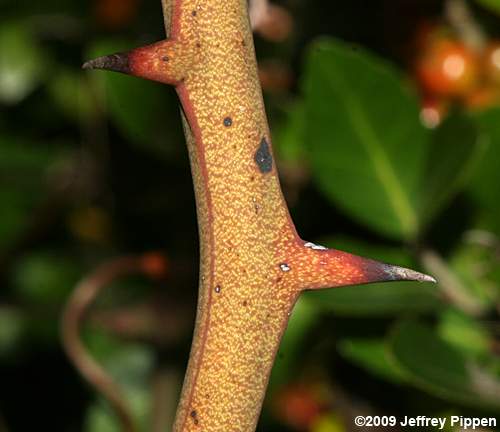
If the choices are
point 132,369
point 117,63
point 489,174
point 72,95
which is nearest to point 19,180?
point 72,95

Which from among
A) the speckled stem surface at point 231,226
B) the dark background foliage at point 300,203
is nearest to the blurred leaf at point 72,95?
the dark background foliage at point 300,203

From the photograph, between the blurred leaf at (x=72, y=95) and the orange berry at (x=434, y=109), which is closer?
the orange berry at (x=434, y=109)

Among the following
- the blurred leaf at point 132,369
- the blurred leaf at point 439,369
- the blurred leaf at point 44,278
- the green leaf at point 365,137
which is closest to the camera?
the blurred leaf at point 439,369

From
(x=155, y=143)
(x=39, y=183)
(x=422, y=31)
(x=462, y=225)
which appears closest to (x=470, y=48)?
(x=422, y=31)

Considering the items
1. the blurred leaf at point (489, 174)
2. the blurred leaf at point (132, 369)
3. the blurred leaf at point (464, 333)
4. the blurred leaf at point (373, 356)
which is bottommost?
the blurred leaf at point (132, 369)

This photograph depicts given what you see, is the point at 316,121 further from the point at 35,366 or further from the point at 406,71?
the point at 35,366

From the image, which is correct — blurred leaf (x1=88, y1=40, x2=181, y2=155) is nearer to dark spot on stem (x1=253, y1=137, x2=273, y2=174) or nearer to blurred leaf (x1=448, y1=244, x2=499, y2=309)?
blurred leaf (x1=448, y1=244, x2=499, y2=309)

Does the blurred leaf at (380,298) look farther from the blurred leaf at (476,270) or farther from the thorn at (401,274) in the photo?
the thorn at (401,274)

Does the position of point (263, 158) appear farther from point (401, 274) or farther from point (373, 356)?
point (373, 356)
